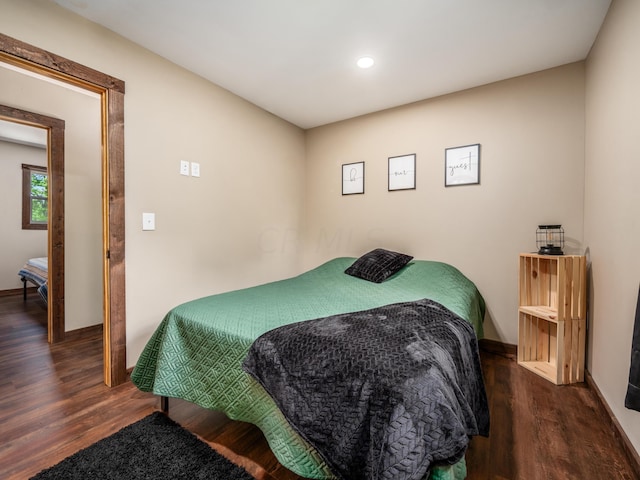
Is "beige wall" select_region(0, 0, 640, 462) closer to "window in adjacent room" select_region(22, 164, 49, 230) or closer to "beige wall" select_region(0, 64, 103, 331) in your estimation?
"beige wall" select_region(0, 64, 103, 331)

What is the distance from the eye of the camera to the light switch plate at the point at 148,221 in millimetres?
2047

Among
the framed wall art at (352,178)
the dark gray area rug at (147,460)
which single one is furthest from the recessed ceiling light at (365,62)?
the dark gray area rug at (147,460)

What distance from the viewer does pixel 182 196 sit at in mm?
2281

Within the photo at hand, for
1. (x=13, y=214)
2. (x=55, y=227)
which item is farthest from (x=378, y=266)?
(x=13, y=214)

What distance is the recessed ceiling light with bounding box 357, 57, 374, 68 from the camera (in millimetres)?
2117

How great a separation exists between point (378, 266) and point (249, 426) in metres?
1.53

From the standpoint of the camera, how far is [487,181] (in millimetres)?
2482

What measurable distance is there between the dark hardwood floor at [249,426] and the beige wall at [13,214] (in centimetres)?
354

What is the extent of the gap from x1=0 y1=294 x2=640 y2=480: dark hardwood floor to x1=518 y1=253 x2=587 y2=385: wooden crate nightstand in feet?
0.38

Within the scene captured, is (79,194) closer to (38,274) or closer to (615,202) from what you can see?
(38,274)

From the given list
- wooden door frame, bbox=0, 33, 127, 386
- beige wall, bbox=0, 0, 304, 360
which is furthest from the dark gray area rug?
beige wall, bbox=0, 0, 304, 360

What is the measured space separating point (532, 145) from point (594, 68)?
566 millimetres

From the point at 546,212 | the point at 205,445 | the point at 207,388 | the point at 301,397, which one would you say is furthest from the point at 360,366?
the point at 546,212

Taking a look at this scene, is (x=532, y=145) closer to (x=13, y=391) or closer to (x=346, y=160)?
(x=346, y=160)
